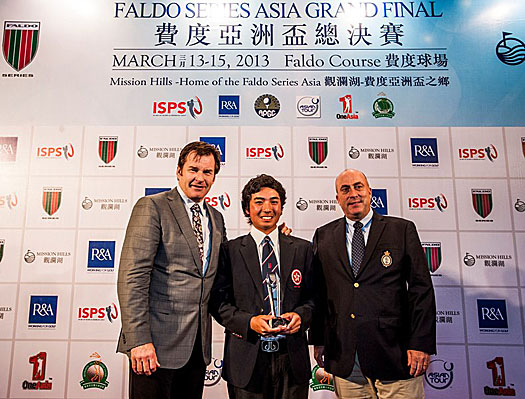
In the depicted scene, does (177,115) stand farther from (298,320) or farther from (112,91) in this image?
(298,320)

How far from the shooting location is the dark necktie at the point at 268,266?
7.16 feet

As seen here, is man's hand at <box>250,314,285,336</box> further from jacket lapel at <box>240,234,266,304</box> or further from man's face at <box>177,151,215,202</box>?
man's face at <box>177,151,215,202</box>

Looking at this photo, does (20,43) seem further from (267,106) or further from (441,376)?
(441,376)

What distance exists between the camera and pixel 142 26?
10.5 feet

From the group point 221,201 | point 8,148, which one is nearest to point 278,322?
point 221,201

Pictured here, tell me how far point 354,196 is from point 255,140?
0.87m

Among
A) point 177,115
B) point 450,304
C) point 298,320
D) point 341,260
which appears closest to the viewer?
point 298,320

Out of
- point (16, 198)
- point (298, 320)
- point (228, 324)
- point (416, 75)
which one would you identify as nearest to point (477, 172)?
point (416, 75)

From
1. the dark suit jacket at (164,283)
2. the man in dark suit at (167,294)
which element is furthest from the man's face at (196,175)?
the dark suit jacket at (164,283)

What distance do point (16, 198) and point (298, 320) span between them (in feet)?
6.71

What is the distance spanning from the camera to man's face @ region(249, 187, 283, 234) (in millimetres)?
2289

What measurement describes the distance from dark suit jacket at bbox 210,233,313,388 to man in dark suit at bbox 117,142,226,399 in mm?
86

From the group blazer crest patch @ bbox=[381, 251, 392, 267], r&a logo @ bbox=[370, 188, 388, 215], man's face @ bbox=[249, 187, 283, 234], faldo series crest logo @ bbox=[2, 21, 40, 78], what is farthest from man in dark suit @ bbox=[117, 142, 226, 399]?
faldo series crest logo @ bbox=[2, 21, 40, 78]

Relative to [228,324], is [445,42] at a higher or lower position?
higher
